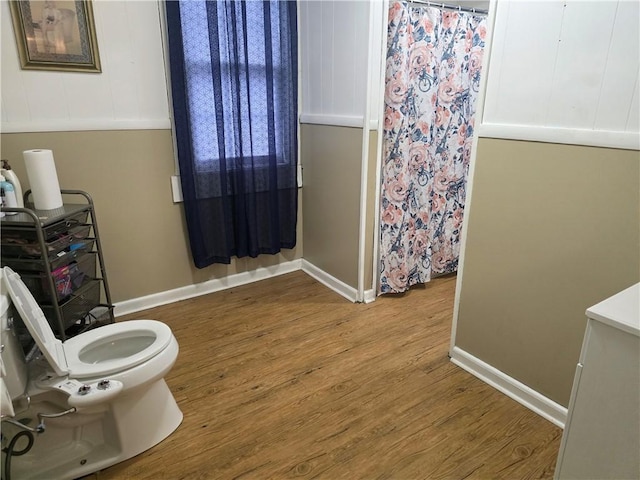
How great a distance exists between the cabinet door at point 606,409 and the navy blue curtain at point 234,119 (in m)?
2.23

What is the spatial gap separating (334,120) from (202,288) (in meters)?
1.51

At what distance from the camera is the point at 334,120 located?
271 cm

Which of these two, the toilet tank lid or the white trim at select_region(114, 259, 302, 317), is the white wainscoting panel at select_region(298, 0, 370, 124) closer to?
the white trim at select_region(114, 259, 302, 317)

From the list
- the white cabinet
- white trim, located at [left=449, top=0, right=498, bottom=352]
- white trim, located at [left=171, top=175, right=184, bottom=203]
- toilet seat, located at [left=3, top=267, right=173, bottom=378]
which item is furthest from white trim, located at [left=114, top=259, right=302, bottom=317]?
the white cabinet

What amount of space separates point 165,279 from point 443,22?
247 centimetres

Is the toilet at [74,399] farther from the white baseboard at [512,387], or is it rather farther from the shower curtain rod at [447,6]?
the shower curtain rod at [447,6]

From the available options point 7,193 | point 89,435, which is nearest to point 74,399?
point 89,435

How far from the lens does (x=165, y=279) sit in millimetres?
2797

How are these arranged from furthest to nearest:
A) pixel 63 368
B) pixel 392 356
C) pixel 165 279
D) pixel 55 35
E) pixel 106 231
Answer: pixel 165 279 → pixel 106 231 → pixel 392 356 → pixel 55 35 → pixel 63 368

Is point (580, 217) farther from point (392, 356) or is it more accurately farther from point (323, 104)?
point (323, 104)

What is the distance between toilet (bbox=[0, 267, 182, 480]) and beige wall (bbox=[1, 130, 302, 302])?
929 millimetres

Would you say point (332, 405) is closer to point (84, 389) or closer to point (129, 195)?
point (84, 389)

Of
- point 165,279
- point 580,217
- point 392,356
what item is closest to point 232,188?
point 165,279

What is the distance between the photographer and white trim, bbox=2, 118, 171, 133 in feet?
6.95
